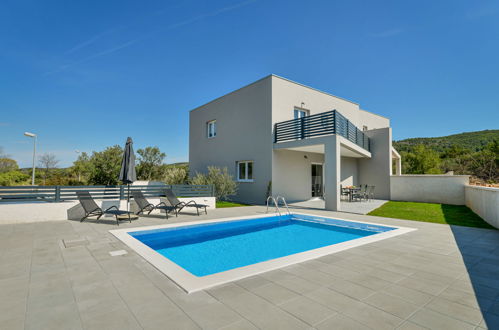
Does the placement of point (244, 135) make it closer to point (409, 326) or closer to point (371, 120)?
point (371, 120)

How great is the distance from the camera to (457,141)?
38.1m

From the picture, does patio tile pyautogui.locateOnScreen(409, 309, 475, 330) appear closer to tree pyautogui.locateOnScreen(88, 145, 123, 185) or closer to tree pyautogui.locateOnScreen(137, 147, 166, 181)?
tree pyautogui.locateOnScreen(88, 145, 123, 185)

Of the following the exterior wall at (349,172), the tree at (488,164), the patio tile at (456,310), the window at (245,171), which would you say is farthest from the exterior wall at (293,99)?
the tree at (488,164)

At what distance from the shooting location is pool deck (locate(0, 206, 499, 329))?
2.27 m

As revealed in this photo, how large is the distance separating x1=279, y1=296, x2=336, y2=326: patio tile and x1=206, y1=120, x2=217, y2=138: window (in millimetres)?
15652

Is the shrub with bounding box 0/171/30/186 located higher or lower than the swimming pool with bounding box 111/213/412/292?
higher

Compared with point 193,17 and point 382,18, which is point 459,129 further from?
point 193,17

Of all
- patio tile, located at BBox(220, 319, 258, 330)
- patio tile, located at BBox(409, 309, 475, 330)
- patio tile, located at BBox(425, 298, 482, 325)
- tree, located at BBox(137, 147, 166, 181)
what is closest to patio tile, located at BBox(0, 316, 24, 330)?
patio tile, located at BBox(220, 319, 258, 330)

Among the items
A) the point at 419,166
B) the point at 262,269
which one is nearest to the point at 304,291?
the point at 262,269

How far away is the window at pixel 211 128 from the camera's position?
17.6m

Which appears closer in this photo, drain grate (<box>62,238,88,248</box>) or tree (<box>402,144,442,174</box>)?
drain grate (<box>62,238,88,248</box>)

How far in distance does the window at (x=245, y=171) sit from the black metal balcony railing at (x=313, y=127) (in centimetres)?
250

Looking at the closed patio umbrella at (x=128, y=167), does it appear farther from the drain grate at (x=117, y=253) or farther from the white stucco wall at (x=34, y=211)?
the drain grate at (x=117, y=253)

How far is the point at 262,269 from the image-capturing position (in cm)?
367
